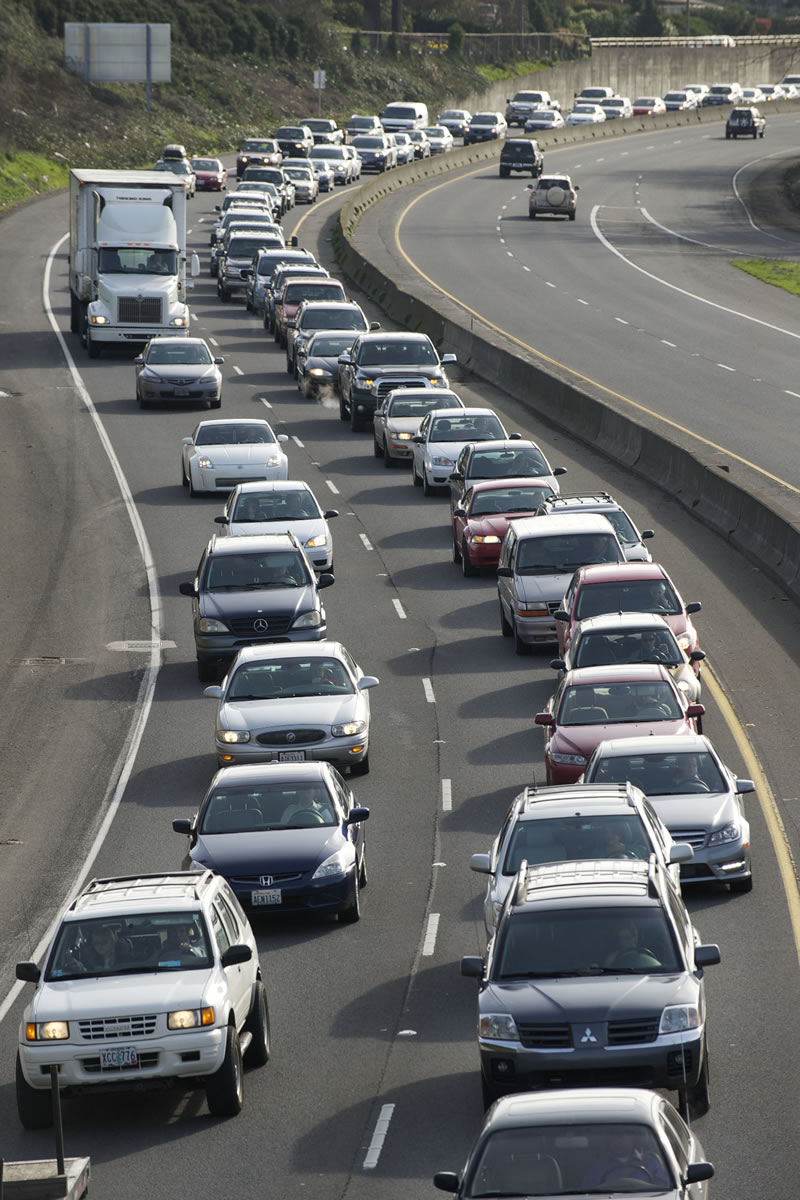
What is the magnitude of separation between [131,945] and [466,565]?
60.5ft

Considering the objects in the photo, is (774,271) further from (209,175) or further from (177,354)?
(209,175)

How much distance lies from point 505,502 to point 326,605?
11.4 feet

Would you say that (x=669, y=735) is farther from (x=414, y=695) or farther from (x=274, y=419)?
(x=274, y=419)

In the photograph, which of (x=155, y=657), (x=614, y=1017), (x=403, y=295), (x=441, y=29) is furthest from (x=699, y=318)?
(x=441, y=29)

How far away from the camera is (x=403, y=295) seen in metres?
58.1

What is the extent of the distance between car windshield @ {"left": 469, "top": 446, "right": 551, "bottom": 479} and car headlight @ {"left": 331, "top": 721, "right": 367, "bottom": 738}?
12.2m

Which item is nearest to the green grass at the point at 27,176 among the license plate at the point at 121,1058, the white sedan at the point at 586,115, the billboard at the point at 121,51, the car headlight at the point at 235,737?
the billboard at the point at 121,51

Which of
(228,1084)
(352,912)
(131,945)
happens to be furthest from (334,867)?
(228,1084)

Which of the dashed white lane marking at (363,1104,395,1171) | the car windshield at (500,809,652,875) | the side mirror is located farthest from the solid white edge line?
the car windshield at (500,809,652,875)

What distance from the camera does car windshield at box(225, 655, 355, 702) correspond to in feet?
73.4

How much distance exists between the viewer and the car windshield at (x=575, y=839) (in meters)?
15.6

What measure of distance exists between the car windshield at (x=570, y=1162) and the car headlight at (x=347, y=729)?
12.0 m

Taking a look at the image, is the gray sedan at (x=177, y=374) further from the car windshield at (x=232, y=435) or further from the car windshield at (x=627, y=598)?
the car windshield at (x=627, y=598)

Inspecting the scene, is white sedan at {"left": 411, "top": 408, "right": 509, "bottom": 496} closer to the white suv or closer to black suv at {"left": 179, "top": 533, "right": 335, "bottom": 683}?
black suv at {"left": 179, "top": 533, "right": 335, "bottom": 683}
